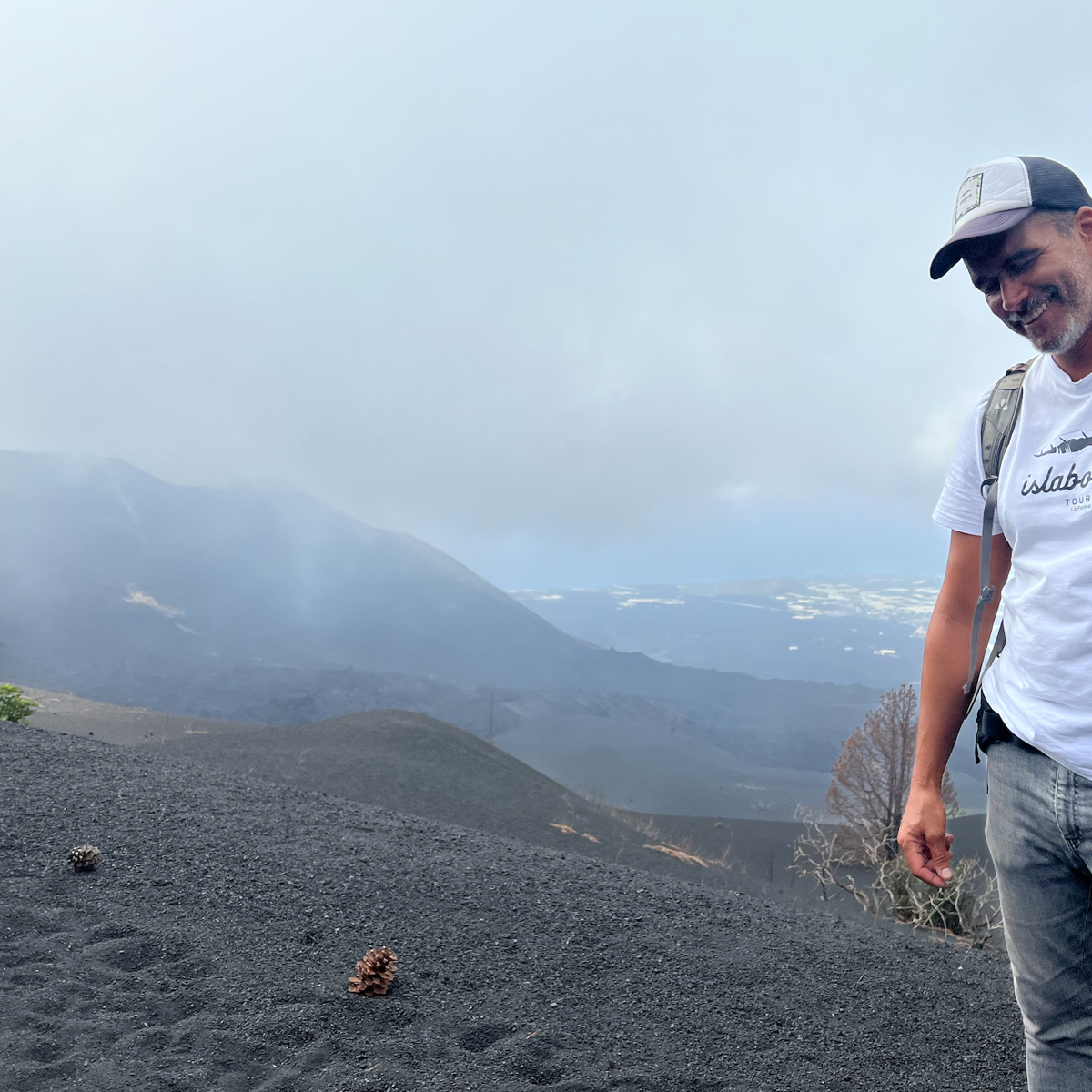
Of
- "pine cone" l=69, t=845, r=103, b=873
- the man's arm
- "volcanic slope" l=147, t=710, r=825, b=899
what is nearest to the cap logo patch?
the man's arm

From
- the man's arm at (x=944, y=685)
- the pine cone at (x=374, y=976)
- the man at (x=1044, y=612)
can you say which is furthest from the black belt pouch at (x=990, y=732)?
the pine cone at (x=374, y=976)

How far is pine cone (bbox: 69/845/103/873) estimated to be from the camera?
5.00m

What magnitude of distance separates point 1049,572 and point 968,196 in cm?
79

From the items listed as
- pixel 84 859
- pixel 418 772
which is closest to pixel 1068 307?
pixel 84 859

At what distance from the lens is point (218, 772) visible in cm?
930

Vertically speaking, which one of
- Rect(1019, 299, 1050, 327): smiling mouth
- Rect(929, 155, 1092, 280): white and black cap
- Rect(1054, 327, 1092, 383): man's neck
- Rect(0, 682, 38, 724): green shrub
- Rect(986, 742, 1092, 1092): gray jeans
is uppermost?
Rect(929, 155, 1092, 280): white and black cap

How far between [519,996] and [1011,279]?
152 inches

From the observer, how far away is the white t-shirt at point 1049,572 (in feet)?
4.35

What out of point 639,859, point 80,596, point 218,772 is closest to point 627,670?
point 80,596

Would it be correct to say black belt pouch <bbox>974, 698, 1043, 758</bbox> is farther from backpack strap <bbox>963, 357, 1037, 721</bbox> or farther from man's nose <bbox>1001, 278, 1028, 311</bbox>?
man's nose <bbox>1001, 278, 1028, 311</bbox>

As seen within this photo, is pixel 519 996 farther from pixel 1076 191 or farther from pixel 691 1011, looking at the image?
pixel 1076 191

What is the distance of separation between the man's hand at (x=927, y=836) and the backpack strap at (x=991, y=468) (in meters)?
0.21

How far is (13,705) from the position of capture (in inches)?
471

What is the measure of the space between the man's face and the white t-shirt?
10cm
